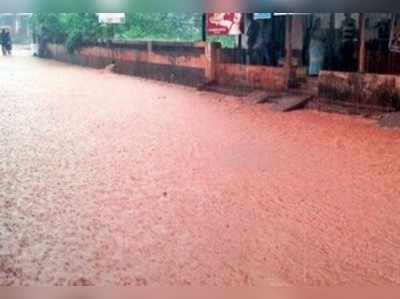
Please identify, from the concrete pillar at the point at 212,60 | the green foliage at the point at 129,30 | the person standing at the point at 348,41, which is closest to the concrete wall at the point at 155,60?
the concrete pillar at the point at 212,60

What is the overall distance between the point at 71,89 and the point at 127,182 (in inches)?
378

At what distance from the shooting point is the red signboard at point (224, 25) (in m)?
14.1

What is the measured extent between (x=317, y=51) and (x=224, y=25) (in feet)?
10.1

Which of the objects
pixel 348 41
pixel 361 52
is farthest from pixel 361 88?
pixel 348 41

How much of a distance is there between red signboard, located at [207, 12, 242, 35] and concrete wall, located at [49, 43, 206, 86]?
0.59 m

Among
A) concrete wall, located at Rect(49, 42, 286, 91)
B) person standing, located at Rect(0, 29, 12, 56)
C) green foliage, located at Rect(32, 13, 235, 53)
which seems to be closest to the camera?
concrete wall, located at Rect(49, 42, 286, 91)

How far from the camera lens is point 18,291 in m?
1.39

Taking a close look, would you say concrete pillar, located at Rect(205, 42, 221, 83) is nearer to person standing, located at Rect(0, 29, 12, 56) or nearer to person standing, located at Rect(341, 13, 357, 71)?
person standing, located at Rect(341, 13, 357, 71)

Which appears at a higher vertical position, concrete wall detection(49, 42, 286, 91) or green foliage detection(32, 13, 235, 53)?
green foliage detection(32, 13, 235, 53)

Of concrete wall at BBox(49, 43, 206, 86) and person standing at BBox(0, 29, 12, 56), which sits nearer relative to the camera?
concrete wall at BBox(49, 43, 206, 86)

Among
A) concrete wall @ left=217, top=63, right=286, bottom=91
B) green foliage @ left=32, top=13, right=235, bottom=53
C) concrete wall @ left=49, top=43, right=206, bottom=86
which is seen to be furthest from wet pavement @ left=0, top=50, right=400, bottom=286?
green foliage @ left=32, top=13, right=235, bottom=53

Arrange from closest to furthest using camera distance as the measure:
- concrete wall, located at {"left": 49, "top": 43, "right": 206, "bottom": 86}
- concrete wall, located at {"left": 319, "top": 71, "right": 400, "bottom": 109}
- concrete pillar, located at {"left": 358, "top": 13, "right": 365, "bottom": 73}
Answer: concrete wall, located at {"left": 319, "top": 71, "right": 400, "bottom": 109}, concrete pillar, located at {"left": 358, "top": 13, "right": 365, "bottom": 73}, concrete wall, located at {"left": 49, "top": 43, "right": 206, "bottom": 86}

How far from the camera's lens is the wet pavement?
13.4 feet

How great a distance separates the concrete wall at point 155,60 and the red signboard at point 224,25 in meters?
0.59
